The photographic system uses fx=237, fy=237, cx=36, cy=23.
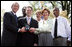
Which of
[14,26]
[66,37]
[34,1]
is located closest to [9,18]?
[14,26]

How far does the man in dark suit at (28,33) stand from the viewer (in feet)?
17.7

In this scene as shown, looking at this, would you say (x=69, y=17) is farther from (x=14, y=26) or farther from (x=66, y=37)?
(x=14, y=26)

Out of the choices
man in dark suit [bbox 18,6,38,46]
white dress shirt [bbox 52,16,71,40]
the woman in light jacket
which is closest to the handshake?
man in dark suit [bbox 18,6,38,46]

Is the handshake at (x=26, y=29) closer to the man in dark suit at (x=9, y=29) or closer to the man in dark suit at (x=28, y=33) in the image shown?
the man in dark suit at (x=28, y=33)

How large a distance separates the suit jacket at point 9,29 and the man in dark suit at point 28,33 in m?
0.15

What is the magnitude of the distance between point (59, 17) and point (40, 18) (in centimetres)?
45

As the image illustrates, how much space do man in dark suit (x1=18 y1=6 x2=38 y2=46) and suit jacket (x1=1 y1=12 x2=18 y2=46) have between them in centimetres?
15

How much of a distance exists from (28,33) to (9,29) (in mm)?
448

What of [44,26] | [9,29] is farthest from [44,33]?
[9,29]

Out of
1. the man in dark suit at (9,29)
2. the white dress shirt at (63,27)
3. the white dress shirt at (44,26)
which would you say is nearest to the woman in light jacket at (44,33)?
the white dress shirt at (44,26)

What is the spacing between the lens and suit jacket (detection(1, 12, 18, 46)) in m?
5.30

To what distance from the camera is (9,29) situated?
208 inches

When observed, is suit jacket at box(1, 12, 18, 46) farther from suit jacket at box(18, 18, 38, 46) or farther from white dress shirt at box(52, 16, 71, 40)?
white dress shirt at box(52, 16, 71, 40)

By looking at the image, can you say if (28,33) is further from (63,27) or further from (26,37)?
(63,27)
